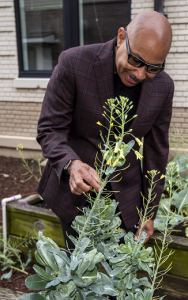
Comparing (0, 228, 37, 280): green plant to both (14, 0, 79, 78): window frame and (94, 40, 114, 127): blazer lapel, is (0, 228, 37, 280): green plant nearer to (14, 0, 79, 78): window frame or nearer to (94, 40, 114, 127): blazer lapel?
(94, 40, 114, 127): blazer lapel

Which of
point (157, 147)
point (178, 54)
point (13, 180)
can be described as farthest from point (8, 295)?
A: point (178, 54)

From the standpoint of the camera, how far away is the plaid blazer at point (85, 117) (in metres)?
1.84

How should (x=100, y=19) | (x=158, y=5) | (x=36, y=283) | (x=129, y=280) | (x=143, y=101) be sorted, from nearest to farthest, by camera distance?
(x=36, y=283) → (x=129, y=280) → (x=143, y=101) → (x=158, y=5) → (x=100, y=19)

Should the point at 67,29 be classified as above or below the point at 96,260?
above

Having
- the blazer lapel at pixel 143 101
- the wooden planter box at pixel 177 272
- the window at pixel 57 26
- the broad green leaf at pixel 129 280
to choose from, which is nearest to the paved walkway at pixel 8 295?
the broad green leaf at pixel 129 280

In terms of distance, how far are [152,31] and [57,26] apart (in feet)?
16.3

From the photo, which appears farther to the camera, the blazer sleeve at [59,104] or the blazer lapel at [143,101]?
the blazer lapel at [143,101]

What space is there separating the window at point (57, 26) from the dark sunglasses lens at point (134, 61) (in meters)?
4.02

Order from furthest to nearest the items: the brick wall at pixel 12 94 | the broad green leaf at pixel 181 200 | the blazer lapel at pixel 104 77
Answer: the brick wall at pixel 12 94 → the broad green leaf at pixel 181 200 → the blazer lapel at pixel 104 77

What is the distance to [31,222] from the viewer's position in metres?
3.03

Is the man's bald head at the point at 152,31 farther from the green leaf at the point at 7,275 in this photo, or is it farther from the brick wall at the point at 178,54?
the brick wall at the point at 178,54

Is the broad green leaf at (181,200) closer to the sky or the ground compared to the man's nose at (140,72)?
closer to the ground

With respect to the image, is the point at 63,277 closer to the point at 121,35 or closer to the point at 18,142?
the point at 121,35

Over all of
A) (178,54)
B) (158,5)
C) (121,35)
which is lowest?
(178,54)
